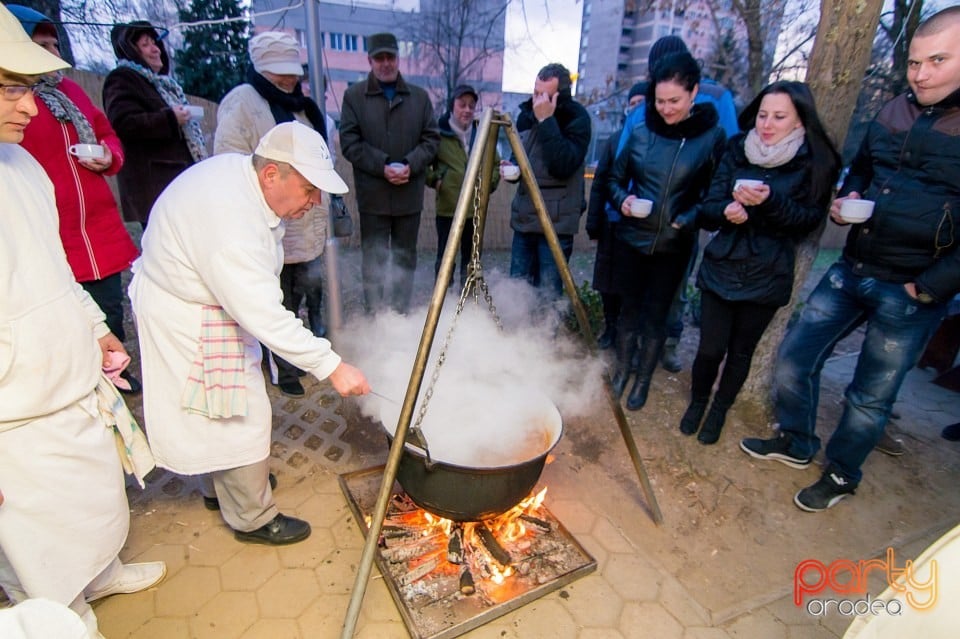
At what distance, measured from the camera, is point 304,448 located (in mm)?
3633

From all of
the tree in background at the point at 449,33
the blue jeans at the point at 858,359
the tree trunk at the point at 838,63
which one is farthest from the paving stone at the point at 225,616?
the tree in background at the point at 449,33

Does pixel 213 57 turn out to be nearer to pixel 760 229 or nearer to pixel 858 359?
pixel 760 229

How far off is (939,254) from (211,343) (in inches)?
147

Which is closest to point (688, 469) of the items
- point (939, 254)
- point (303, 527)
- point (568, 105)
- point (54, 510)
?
point (939, 254)

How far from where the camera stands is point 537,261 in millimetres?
5027

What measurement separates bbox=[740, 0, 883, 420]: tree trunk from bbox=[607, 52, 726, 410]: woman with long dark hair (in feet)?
2.45

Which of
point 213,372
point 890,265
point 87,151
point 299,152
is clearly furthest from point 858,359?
point 87,151

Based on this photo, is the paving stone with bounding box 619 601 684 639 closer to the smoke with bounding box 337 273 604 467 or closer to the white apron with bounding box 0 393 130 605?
the smoke with bounding box 337 273 604 467

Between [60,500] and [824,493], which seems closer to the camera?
[60,500]

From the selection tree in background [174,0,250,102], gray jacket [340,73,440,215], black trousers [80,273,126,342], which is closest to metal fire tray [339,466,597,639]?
black trousers [80,273,126,342]

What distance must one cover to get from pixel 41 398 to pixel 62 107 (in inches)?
87.0

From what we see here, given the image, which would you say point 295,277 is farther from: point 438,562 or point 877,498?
point 877,498

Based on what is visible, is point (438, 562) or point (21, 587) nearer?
point (21, 587)

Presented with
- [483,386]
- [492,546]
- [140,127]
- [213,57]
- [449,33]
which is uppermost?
[449,33]
